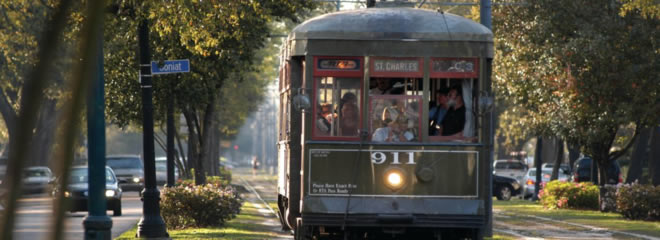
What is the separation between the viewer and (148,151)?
16.3m

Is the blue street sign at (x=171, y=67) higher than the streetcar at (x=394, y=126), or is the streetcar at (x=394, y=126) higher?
the blue street sign at (x=171, y=67)

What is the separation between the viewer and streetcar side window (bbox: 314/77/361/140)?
1240cm

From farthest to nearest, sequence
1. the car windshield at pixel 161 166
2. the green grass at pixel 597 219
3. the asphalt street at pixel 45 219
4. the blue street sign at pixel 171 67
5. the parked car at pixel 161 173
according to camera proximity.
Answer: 1. the car windshield at pixel 161 166
2. the parked car at pixel 161 173
3. the green grass at pixel 597 219
4. the blue street sign at pixel 171 67
5. the asphalt street at pixel 45 219

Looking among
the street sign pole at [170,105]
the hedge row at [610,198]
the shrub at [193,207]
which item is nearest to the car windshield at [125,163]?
the hedge row at [610,198]

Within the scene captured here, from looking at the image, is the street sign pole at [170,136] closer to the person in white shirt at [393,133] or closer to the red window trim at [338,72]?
the red window trim at [338,72]

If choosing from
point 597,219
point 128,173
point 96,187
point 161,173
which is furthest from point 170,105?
point 161,173

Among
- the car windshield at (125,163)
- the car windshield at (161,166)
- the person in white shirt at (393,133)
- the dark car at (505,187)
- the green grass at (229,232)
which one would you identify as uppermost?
the person in white shirt at (393,133)

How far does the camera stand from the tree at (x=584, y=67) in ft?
78.5

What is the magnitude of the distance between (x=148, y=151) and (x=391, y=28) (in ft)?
17.5

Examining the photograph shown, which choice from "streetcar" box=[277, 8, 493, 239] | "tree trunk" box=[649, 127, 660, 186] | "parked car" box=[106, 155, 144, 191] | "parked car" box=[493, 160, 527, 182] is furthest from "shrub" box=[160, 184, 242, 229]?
"parked car" box=[493, 160, 527, 182]

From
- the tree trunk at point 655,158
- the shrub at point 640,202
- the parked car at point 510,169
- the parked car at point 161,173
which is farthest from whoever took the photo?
the parked car at point 161,173

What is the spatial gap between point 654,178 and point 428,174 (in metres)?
19.0

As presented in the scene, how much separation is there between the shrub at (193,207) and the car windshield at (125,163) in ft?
83.5

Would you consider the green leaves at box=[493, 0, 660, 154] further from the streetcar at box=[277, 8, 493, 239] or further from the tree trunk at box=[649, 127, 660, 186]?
the streetcar at box=[277, 8, 493, 239]
